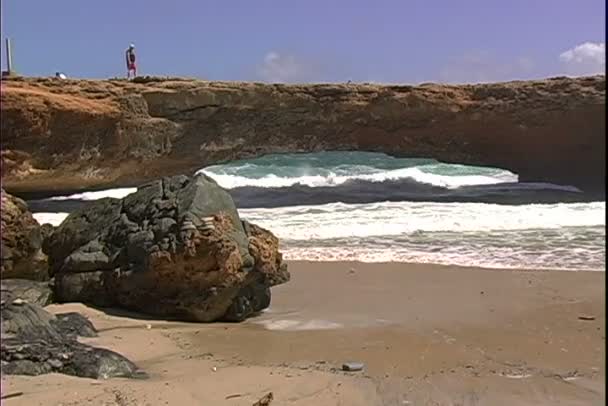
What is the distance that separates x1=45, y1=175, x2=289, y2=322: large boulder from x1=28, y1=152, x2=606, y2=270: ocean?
3009 millimetres

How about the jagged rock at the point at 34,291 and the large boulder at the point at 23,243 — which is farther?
the jagged rock at the point at 34,291

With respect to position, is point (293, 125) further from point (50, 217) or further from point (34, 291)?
point (34, 291)

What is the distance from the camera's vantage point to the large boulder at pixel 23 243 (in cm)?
560

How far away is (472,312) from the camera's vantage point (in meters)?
6.53

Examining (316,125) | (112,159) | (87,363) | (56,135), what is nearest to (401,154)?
(316,125)

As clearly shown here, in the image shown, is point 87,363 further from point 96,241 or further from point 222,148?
point 222,148

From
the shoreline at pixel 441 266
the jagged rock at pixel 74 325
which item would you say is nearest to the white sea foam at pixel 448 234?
the shoreline at pixel 441 266

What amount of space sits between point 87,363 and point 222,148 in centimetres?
1615

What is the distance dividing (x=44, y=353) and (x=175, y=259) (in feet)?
6.41

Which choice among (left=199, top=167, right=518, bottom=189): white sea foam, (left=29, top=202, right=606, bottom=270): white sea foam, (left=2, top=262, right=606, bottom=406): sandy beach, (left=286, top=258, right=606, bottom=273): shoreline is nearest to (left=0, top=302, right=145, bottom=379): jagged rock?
(left=2, top=262, right=606, bottom=406): sandy beach

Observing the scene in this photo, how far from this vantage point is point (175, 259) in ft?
19.6

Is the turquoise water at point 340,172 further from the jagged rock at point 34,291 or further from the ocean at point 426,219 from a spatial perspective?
the jagged rock at point 34,291

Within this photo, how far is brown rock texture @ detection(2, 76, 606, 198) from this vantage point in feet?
56.7

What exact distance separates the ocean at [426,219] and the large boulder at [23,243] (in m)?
4.11
